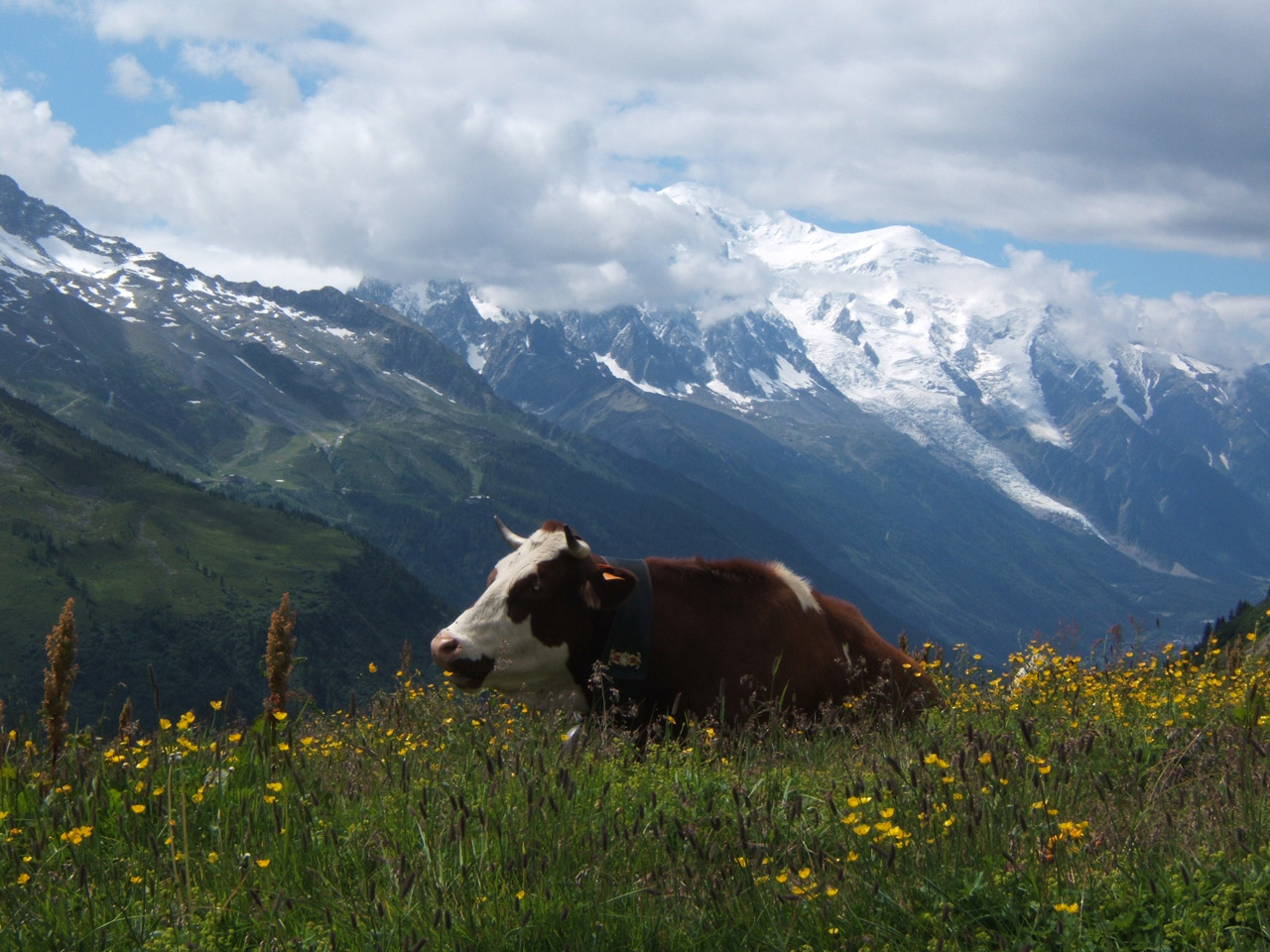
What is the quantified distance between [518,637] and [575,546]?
0.97 metres

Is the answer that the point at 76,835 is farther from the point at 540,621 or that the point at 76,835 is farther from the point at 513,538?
the point at 513,538

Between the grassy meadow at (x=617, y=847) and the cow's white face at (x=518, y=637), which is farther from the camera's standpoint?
the cow's white face at (x=518, y=637)

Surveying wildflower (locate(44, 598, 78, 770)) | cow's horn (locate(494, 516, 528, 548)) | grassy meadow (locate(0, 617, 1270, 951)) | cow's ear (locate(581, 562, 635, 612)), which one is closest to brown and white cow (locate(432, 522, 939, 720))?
cow's ear (locate(581, 562, 635, 612))

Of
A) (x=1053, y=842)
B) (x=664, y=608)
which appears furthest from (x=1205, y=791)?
(x=664, y=608)

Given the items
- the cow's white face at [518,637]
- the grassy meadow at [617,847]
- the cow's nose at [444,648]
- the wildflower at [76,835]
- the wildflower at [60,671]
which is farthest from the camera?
the cow's white face at [518,637]

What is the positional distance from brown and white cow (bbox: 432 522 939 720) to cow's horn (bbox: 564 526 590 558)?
0.01 metres

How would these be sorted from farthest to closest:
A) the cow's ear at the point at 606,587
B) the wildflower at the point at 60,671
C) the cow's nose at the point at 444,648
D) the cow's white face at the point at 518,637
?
the cow's ear at the point at 606,587, the cow's white face at the point at 518,637, the cow's nose at the point at 444,648, the wildflower at the point at 60,671

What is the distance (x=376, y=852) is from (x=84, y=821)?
5.76ft

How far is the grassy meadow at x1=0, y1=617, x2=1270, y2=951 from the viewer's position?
4621 mm

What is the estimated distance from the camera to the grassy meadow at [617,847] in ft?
15.2

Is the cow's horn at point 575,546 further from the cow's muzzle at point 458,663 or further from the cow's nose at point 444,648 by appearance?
the cow's nose at point 444,648

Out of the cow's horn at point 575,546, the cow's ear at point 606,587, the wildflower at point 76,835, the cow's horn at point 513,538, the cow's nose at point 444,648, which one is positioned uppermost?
the cow's horn at point 575,546

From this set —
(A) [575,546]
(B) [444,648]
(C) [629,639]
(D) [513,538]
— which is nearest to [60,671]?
(B) [444,648]

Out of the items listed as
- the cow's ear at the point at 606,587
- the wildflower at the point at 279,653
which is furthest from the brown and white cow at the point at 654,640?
the wildflower at the point at 279,653
